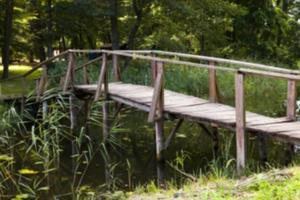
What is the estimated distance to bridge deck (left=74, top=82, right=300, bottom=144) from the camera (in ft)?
22.6

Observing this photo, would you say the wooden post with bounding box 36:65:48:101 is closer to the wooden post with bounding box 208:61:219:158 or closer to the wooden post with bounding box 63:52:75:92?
the wooden post with bounding box 63:52:75:92

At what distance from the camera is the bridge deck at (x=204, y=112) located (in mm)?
6880

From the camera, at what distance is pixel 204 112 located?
8.31m

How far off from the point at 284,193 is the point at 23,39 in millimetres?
19864

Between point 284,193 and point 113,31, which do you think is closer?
point 284,193

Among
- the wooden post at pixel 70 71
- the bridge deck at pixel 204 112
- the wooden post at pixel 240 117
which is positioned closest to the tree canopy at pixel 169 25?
the wooden post at pixel 70 71

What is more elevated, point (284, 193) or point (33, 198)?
point (284, 193)

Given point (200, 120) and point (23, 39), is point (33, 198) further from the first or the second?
point (23, 39)

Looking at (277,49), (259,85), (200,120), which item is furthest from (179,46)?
(200,120)

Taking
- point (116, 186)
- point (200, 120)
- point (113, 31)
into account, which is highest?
point (113, 31)

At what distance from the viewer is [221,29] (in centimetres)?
2369

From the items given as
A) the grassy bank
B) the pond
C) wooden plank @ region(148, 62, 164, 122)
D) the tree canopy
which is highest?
the tree canopy

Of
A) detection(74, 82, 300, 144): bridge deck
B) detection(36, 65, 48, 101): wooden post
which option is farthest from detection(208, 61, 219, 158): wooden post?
detection(36, 65, 48, 101): wooden post

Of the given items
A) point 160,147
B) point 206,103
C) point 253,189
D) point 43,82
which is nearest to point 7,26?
point 43,82
